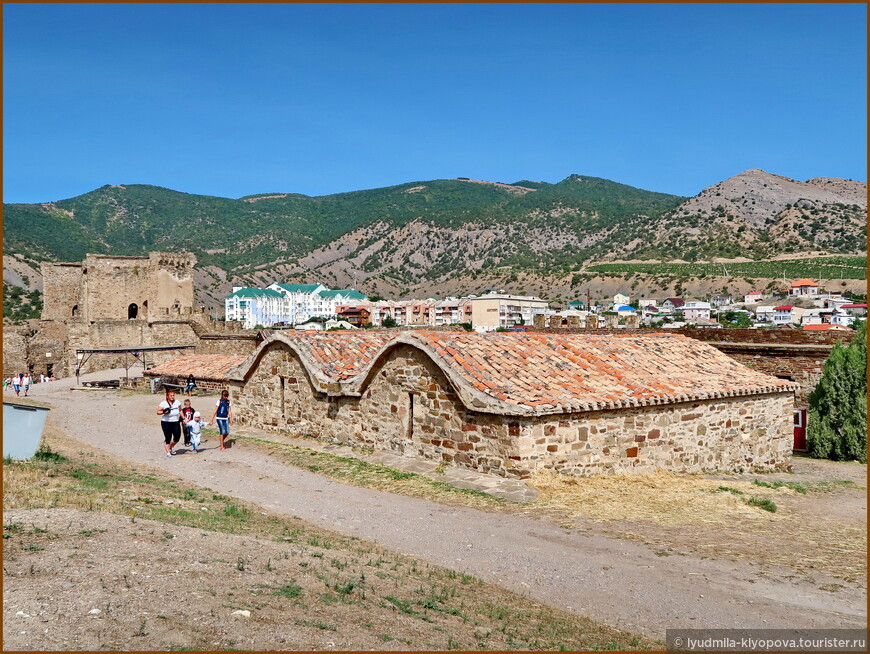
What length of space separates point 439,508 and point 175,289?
47.7m

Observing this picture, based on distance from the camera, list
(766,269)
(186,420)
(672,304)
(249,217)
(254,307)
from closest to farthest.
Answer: (186,420)
(672,304)
(766,269)
(254,307)
(249,217)

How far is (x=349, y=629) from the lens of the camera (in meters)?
4.85

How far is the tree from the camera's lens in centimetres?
1669

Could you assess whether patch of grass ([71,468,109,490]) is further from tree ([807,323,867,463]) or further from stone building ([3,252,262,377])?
stone building ([3,252,262,377])

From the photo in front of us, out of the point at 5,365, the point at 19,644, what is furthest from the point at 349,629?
the point at 5,365

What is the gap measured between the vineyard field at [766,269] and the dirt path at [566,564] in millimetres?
80934

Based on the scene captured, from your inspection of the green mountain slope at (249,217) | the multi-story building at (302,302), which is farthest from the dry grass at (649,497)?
the green mountain slope at (249,217)

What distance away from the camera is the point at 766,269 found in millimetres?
84625

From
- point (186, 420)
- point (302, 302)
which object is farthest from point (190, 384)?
point (302, 302)

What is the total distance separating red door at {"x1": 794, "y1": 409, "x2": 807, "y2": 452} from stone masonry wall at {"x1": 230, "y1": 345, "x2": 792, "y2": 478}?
3.09 m

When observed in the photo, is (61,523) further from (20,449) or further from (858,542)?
(858,542)

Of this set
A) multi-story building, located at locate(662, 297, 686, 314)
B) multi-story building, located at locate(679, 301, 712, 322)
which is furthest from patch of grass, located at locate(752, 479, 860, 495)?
multi-story building, located at locate(662, 297, 686, 314)

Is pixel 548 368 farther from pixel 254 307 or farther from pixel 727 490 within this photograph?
pixel 254 307

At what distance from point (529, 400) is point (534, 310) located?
6396cm
